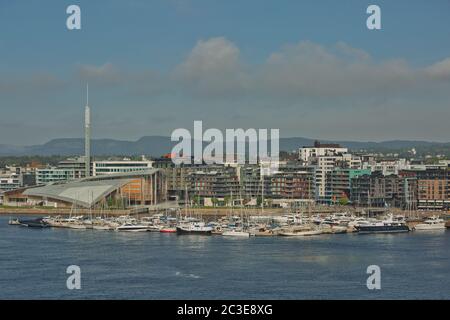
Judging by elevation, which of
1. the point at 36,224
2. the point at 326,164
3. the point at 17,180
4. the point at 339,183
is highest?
the point at 326,164

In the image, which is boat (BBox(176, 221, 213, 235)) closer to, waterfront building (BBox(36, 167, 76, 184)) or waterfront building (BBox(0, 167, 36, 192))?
waterfront building (BBox(36, 167, 76, 184))

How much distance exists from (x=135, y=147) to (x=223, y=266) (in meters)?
67.7

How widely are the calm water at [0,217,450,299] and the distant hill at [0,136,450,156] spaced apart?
4038 centimetres

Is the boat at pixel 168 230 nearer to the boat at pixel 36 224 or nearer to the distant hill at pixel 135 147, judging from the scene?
the boat at pixel 36 224

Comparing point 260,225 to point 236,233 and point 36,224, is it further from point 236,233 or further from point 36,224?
point 36,224

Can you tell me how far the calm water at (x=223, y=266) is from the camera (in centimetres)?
948

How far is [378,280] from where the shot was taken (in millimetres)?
10023

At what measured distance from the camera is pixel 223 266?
38.7 ft

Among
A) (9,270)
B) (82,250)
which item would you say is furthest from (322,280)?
(82,250)

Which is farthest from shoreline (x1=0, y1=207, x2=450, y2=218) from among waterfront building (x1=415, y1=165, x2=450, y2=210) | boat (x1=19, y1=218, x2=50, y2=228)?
boat (x1=19, y1=218, x2=50, y2=228)

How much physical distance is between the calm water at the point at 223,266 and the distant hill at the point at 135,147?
132ft

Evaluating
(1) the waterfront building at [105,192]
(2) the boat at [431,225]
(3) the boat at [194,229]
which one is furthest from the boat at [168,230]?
(1) the waterfront building at [105,192]

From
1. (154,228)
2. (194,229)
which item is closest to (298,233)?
(194,229)
